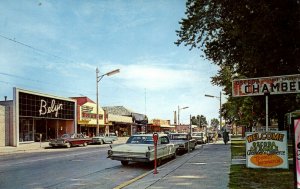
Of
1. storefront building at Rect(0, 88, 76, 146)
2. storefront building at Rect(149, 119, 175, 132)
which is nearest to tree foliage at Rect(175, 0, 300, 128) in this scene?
storefront building at Rect(0, 88, 76, 146)

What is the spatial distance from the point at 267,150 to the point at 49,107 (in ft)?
102

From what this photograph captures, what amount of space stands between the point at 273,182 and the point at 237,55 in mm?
7672

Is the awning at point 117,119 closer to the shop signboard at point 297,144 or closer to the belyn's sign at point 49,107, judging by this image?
the belyn's sign at point 49,107

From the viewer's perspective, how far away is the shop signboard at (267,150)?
12117 millimetres

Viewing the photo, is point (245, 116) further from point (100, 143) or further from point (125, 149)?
point (125, 149)

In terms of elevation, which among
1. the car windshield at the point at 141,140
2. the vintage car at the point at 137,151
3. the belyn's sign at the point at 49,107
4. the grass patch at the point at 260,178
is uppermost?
the belyn's sign at the point at 49,107

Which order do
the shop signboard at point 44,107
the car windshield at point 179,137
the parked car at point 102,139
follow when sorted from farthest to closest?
the parked car at point 102,139
the shop signboard at point 44,107
the car windshield at point 179,137

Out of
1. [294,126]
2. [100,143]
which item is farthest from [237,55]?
[100,143]

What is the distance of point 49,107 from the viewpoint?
129ft

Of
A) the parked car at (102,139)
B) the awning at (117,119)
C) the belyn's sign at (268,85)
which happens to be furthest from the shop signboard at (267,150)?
the awning at (117,119)

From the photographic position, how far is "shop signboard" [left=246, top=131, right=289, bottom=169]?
39.8ft

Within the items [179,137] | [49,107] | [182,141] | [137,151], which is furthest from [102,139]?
[137,151]

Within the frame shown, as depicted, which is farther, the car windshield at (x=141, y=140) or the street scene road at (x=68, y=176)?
the car windshield at (x=141, y=140)

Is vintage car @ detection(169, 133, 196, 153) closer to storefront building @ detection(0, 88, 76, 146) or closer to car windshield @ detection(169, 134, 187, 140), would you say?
car windshield @ detection(169, 134, 187, 140)
